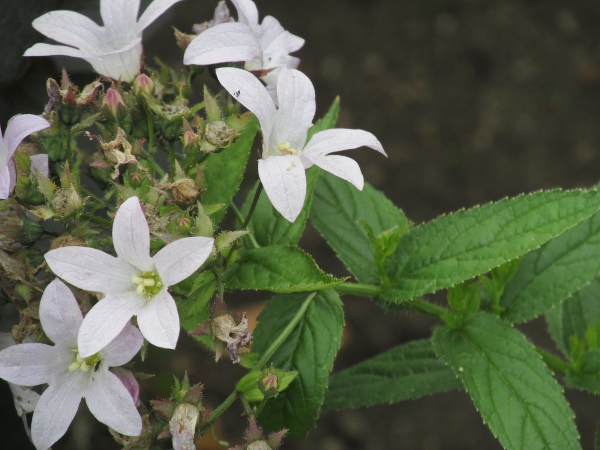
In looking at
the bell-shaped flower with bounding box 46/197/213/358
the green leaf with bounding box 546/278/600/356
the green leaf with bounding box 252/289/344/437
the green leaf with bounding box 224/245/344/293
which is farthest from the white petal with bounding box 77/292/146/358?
the green leaf with bounding box 546/278/600/356

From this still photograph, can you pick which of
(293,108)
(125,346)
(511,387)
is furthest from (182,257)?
(511,387)

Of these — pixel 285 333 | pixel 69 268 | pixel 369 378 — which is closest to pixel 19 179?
pixel 69 268

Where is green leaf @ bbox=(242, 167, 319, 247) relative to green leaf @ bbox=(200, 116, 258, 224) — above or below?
below

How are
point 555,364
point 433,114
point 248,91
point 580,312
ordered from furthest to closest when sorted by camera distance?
point 433,114
point 580,312
point 555,364
point 248,91

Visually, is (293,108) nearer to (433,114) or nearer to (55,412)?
(55,412)

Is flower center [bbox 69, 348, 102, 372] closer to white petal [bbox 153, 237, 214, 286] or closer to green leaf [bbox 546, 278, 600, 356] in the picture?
white petal [bbox 153, 237, 214, 286]

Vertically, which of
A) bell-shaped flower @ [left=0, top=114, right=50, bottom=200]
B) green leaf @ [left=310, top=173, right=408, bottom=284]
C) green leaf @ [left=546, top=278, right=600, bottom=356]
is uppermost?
bell-shaped flower @ [left=0, top=114, right=50, bottom=200]

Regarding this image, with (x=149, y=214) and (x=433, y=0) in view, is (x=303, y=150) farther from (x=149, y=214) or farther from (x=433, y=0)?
(x=433, y=0)
